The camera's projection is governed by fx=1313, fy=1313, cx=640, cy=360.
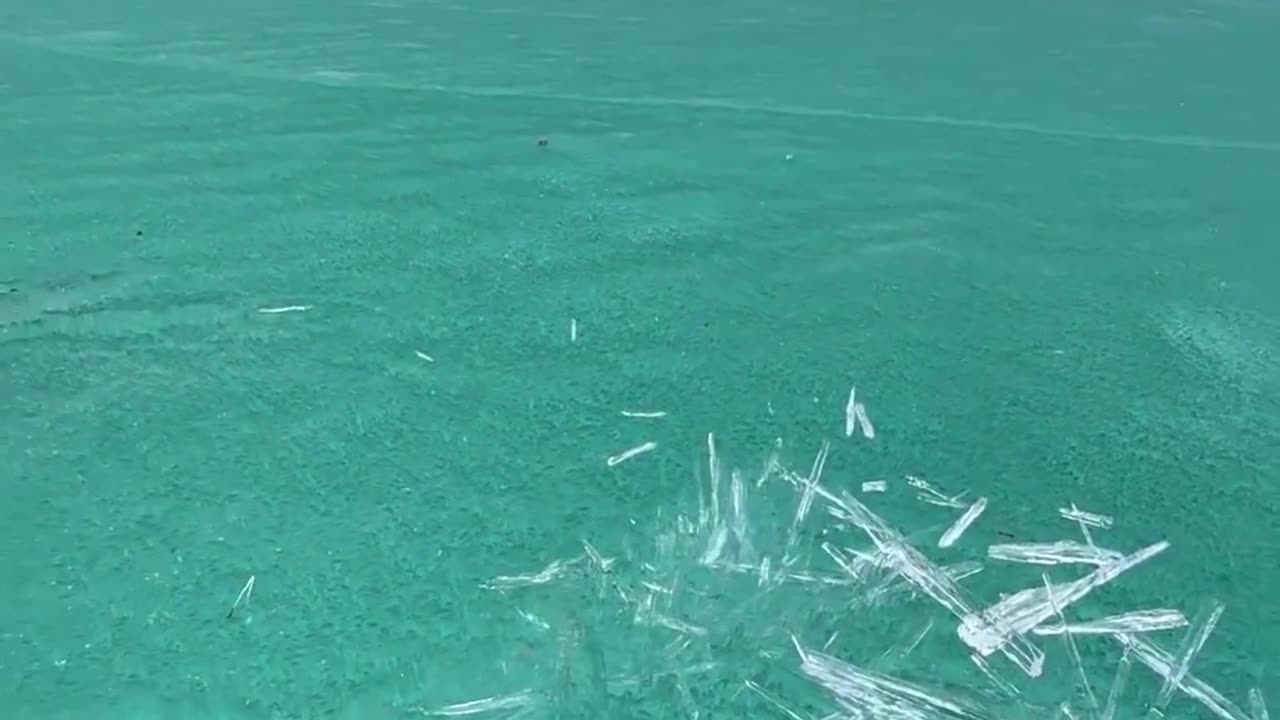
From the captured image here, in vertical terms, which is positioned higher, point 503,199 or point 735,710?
point 503,199

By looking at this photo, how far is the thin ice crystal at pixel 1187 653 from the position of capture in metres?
1.14

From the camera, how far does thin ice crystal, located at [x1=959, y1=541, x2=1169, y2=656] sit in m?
1.18

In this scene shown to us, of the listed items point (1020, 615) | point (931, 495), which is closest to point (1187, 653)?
point (1020, 615)

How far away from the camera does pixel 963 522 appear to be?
4.30ft

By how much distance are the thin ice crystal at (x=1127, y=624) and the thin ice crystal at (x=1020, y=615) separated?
16mm

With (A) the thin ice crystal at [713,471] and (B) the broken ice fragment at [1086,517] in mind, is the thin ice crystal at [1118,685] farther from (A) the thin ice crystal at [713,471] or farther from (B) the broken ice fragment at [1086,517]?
(A) the thin ice crystal at [713,471]

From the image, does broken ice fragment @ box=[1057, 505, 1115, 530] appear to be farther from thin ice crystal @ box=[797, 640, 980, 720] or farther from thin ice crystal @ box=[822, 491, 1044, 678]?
thin ice crystal @ box=[797, 640, 980, 720]

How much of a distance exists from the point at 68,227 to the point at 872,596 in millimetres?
1160

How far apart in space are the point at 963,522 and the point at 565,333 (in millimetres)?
523

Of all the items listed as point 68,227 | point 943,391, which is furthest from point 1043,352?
point 68,227

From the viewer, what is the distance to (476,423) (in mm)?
1412

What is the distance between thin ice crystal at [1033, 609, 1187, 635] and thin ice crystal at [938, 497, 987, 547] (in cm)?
13

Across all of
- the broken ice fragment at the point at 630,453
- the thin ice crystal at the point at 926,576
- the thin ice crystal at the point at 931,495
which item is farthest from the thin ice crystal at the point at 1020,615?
the broken ice fragment at the point at 630,453

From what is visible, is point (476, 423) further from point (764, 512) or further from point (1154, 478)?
point (1154, 478)
